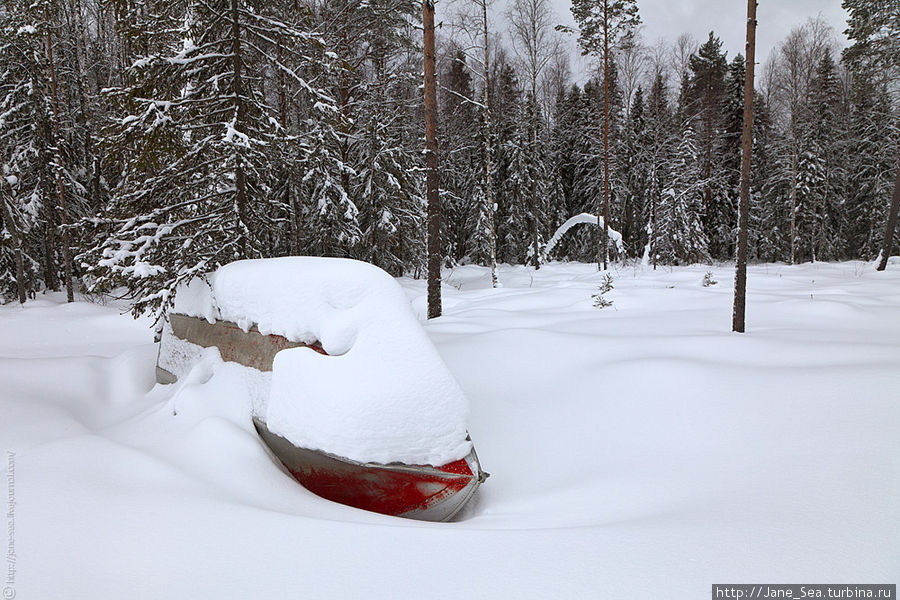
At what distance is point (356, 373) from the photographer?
2.93 metres

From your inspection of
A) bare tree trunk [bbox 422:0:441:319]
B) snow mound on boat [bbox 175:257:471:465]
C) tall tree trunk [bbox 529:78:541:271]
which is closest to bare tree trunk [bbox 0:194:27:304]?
bare tree trunk [bbox 422:0:441:319]

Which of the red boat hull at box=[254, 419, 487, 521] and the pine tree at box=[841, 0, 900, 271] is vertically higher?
the pine tree at box=[841, 0, 900, 271]

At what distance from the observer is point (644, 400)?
3938 millimetres

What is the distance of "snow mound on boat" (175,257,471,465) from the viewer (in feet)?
9.19

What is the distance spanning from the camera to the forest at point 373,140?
619 centimetres

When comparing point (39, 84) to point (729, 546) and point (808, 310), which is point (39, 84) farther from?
point (808, 310)

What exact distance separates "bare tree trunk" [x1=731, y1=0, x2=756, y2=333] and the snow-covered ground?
0.68m

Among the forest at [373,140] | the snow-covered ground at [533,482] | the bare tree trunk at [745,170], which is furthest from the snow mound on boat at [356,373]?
the bare tree trunk at [745,170]

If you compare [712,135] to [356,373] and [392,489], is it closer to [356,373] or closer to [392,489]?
[356,373]

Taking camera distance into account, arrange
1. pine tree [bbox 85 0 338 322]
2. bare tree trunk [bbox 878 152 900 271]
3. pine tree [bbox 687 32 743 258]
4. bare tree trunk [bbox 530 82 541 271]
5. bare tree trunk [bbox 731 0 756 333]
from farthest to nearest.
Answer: pine tree [bbox 687 32 743 258]
bare tree trunk [bbox 530 82 541 271]
bare tree trunk [bbox 878 152 900 271]
pine tree [bbox 85 0 338 322]
bare tree trunk [bbox 731 0 756 333]

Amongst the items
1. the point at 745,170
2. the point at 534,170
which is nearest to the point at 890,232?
the point at 534,170

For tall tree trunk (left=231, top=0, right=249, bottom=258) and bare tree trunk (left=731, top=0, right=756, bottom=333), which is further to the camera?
tall tree trunk (left=231, top=0, right=249, bottom=258)

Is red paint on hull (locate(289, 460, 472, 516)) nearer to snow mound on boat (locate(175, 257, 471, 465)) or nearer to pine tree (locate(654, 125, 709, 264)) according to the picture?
snow mound on boat (locate(175, 257, 471, 465))

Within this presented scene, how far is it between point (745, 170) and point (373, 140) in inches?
481
